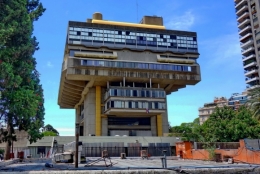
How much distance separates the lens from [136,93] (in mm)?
55156

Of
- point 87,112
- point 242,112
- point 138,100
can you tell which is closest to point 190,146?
point 242,112

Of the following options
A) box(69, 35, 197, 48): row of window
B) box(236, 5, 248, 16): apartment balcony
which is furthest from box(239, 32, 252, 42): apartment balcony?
box(69, 35, 197, 48): row of window

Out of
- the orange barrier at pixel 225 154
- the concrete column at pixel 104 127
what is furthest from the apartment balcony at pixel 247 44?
the orange barrier at pixel 225 154

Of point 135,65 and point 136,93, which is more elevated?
point 135,65

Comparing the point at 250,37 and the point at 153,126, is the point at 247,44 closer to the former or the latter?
the point at 250,37

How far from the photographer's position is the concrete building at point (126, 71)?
5400 centimetres

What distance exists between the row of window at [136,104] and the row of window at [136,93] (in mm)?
1547

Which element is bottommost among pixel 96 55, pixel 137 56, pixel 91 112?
pixel 91 112

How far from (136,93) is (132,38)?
13.3 metres

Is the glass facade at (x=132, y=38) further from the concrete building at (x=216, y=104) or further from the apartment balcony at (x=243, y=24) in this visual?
the concrete building at (x=216, y=104)

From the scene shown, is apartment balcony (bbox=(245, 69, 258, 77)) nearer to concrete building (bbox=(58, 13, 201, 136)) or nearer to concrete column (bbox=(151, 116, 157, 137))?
concrete building (bbox=(58, 13, 201, 136))

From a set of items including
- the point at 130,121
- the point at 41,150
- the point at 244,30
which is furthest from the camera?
the point at 244,30

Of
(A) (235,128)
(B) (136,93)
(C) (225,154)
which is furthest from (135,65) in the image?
(C) (225,154)

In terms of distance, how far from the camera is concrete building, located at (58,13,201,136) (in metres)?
54.0
